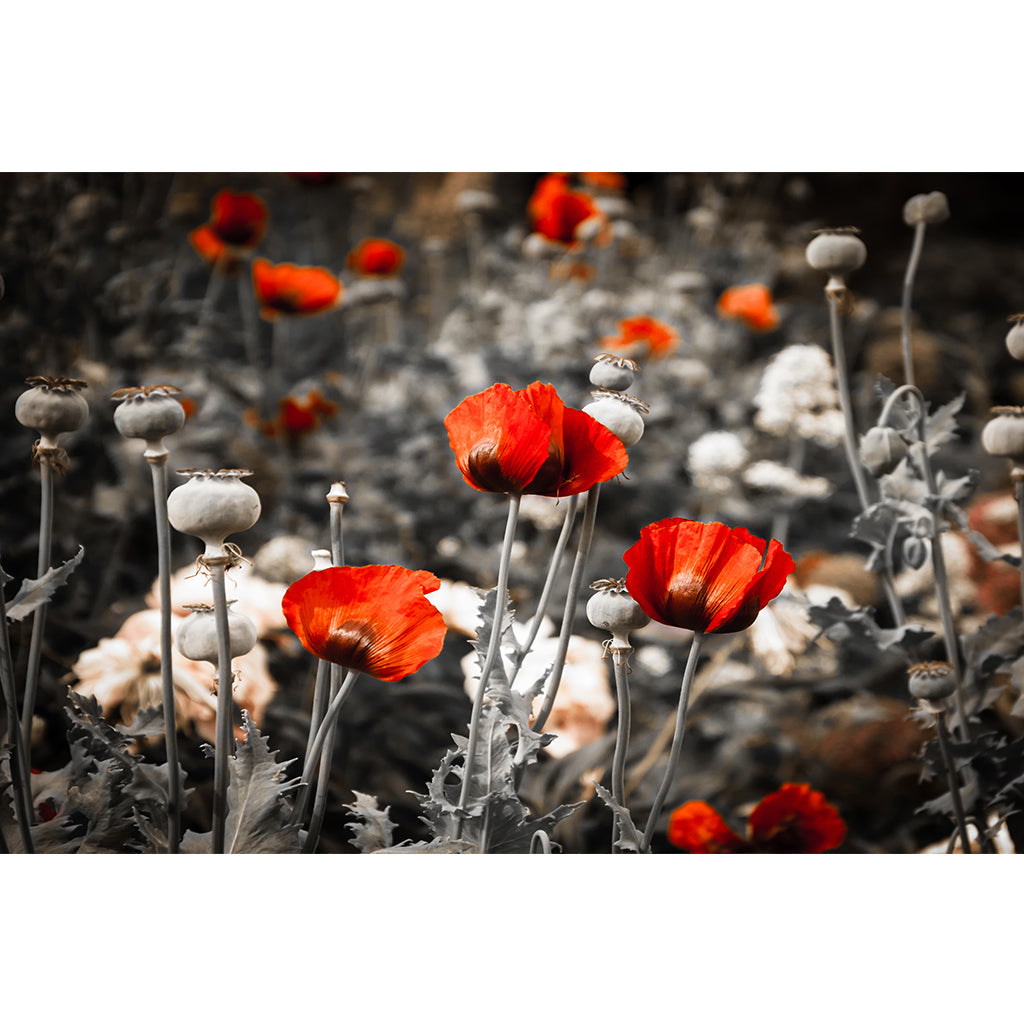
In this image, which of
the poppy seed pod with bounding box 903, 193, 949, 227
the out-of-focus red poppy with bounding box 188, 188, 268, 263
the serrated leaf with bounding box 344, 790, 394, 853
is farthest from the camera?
the out-of-focus red poppy with bounding box 188, 188, 268, 263

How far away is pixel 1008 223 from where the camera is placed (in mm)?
925

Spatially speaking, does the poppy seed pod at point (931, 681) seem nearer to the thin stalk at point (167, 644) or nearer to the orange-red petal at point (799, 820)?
the orange-red petal at point (799, 820)

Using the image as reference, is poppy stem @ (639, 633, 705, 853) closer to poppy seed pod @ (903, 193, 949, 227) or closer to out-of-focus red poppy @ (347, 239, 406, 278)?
poppy seed pod @ (903, 193, 949, 227)

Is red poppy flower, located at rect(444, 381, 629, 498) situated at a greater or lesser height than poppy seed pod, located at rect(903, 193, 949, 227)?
lesser

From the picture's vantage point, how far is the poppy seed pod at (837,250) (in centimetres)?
50

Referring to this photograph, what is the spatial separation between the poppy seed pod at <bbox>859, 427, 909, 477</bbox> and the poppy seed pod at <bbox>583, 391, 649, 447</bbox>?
7.0 inches

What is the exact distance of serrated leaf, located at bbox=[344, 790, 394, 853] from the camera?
0.43m

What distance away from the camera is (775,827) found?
1.64 feet

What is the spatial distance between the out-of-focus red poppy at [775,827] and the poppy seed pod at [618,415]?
233mm

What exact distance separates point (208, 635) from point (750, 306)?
46.2 inches

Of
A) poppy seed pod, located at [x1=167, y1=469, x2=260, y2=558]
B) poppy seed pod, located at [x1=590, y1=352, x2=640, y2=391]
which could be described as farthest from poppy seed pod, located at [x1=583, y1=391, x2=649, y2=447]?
poppy seed pod, located at [x1=167, y1=469, x2=260, y2=558]
